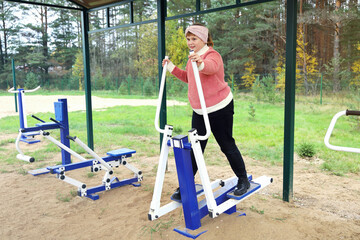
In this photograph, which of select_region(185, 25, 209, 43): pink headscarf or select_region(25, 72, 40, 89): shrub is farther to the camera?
select_region(25, 72, 40, 89): shrub

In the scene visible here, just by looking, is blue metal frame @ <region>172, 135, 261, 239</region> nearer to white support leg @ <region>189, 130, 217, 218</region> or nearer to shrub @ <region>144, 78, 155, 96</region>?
white support leg @ <region>189, 130, 217, 218</region>

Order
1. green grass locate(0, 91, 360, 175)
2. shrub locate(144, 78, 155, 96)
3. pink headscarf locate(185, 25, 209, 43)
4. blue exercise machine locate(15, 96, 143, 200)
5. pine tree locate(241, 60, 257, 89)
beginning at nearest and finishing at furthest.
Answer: pink headscarf locate(185, 25, 209, 43)
blue exercise machine locate(15, 96, 143, 200)
green grass locate(0, 91, 360, 175)
pine tree locate(241, 60, 257, 89)
shrub locate(144, 78, 155, 96)

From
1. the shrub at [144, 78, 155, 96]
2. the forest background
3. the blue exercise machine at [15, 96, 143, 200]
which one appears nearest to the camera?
the blue exercise machine at [15, 96, 143, 200]

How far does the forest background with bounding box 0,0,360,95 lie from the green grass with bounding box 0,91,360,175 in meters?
0.92

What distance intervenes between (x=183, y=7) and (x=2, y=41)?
12.8 metres

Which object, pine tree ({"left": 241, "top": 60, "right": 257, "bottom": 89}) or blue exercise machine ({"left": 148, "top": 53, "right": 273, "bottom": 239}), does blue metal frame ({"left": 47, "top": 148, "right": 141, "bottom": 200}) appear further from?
pine tree ({"left": 241, "top": 60, "right": 257, "bottom": 89})

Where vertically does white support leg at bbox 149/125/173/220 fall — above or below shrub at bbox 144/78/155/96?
below

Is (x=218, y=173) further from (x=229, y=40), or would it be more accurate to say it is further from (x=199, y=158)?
(x=229, y=40)

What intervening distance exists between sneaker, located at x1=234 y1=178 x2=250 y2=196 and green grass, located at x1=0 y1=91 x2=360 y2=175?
2486 mm

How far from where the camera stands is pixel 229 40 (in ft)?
51.6

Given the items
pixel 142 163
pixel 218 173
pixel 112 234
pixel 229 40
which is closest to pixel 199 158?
pixel 112 234

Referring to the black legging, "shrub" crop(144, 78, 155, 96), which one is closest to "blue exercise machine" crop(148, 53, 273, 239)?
the black legging

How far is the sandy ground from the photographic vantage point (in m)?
2.55

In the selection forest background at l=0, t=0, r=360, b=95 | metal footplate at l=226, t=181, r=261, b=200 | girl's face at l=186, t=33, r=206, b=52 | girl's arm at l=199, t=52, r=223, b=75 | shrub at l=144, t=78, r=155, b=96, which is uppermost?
forest background at l=0, t=0, r=360, b=95
